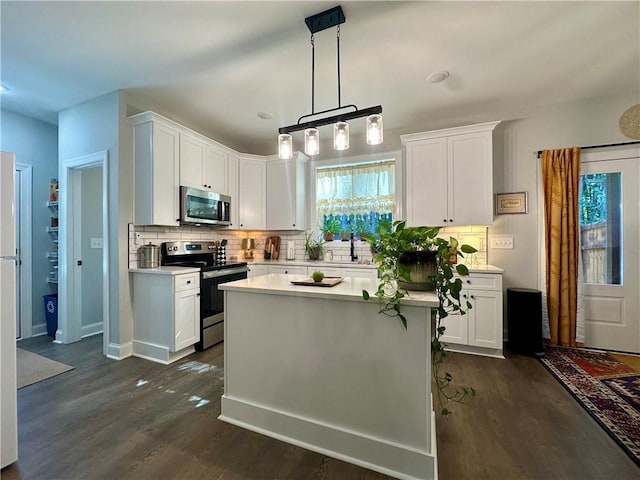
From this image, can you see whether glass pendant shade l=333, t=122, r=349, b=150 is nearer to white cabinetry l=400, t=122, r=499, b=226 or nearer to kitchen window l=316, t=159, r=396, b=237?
white cabinetry l=400, t=122, r=499, b=226

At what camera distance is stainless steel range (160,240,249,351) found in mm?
3129

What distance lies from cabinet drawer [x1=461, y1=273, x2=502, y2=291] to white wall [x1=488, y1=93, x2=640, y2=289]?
2.02 feet

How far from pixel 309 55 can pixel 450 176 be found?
6.54ft

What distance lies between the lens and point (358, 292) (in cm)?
160

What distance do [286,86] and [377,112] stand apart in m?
1.48

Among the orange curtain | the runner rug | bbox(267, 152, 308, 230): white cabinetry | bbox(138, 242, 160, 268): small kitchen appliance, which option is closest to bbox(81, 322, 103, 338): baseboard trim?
the runner rug

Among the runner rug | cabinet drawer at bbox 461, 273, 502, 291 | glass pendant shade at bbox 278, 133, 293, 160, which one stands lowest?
the runner rug

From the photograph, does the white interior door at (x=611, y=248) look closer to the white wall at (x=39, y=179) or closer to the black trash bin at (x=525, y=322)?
the black trash bin at (x=525, y=322)

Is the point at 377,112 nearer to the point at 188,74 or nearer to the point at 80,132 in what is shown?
the point at 188,74

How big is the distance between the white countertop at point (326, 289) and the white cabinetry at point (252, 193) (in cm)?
232

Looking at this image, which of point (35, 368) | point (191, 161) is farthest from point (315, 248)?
point (35, 368)

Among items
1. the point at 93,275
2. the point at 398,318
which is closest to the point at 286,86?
the point at 398,318

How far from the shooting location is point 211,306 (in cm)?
325

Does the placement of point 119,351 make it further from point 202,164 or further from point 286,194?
point 286,194
